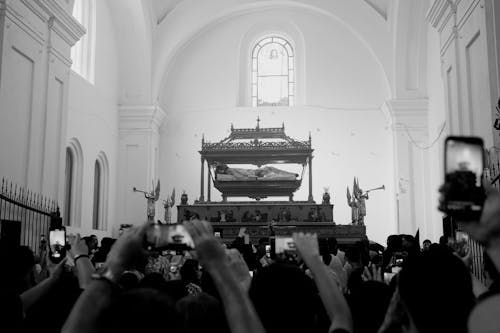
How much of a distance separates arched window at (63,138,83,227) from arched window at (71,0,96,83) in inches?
90.3

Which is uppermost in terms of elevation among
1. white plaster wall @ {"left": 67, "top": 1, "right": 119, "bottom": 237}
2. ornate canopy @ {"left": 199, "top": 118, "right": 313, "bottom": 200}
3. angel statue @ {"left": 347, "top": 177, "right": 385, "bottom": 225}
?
white plaster wall @ {"left": 67, "top": 1, "right": 119, "bottom": 237}

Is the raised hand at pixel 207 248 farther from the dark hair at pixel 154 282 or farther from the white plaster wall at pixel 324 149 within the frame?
the white plaster wall at pixel 324 149

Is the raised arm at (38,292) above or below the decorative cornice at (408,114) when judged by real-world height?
below

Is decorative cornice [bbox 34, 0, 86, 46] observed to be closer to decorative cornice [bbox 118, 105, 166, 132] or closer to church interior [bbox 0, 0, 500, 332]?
church interior [bbox 0, 0, 500, 332]

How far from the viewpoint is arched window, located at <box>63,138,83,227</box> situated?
1670 centimetres

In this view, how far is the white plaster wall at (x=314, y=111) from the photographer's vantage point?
20453 mm

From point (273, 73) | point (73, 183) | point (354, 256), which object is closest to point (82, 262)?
point (354, 256)

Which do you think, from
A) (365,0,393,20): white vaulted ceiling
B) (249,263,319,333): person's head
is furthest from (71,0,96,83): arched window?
(249,263,319,333): person's head

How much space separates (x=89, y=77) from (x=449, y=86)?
35.6 ft

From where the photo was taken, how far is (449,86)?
11664mm

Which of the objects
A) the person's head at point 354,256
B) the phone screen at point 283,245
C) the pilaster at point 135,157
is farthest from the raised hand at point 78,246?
the pilaster at point 135,157

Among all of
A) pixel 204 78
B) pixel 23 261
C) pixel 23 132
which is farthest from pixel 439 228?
pixel 23 261

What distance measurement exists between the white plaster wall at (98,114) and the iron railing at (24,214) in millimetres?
5423

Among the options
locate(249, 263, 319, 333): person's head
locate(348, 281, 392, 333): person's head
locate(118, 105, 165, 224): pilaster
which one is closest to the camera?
locate(249, 263, 319, 333): person's head
